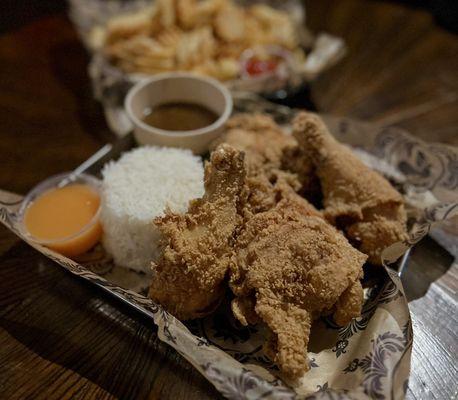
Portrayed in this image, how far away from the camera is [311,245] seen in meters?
1.69

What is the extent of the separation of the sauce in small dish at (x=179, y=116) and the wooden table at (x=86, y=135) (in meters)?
0.47

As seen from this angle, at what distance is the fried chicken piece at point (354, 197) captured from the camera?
6.49 feet

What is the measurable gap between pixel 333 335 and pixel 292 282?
371mm

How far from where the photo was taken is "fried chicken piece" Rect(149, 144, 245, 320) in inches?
66.8

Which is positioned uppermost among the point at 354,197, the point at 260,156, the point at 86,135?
the point at 354,197

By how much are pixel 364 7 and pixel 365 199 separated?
132 inches

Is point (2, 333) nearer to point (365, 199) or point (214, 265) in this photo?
point (214, 265)

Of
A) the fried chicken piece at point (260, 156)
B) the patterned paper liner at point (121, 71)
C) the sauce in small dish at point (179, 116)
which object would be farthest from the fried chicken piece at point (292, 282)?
the patterned paper liner at point (121, 71)

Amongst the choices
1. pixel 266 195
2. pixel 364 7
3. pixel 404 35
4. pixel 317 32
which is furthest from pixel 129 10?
pixel 266 195

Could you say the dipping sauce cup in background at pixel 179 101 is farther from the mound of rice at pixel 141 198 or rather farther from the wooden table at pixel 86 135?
the wooden table at pixel 86 135

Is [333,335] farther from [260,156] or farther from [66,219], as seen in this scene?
[66,219]

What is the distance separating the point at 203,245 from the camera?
171 cm

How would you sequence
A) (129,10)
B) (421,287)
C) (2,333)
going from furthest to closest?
(129,10) → (421,287) → (2,333)

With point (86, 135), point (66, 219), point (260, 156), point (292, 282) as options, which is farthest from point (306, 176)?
point (86, 135)
